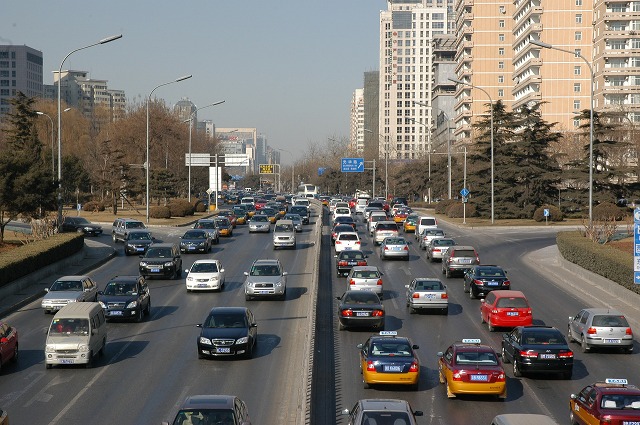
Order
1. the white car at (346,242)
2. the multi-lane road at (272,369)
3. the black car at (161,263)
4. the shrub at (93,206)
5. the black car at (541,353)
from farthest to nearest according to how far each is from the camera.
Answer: the shrub at (93,206) → the white car at (346,242) → the black car at (161,263) → the black car at (541,353) → the multi-lane road at (272,369)

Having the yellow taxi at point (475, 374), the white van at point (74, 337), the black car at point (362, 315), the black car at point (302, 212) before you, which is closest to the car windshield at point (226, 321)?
the white van at point (74, 337)

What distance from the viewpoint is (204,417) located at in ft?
47.2

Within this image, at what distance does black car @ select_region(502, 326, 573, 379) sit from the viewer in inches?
878

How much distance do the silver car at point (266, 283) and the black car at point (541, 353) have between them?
13320 mm

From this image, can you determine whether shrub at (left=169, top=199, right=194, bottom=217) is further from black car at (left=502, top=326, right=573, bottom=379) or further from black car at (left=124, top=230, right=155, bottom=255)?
black car at (left=502, top=326, right=573, bottom=379)

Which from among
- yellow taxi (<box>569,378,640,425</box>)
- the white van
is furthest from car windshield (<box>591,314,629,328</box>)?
the white van

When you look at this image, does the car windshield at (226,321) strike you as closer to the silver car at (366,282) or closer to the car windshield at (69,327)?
the car windshield at (69,327)

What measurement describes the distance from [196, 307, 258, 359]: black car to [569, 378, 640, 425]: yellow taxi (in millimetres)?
9678

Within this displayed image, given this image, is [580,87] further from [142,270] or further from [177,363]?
[177,363]

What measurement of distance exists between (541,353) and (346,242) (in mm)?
28717

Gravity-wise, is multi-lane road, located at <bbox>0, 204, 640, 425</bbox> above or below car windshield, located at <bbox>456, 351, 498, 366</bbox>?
below

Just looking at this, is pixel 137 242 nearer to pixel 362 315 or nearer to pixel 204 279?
pixel 204 279

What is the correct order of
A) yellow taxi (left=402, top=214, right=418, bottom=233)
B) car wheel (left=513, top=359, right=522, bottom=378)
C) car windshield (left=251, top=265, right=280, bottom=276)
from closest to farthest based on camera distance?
car wheel (left=513, top=359, right=522, bottom=378) → car windshield (left=251, top=265, right=280, bottom=276) → yellow taxi (left=402, top=214, right=418, bottom=233)

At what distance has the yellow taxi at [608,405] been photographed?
16344mm
